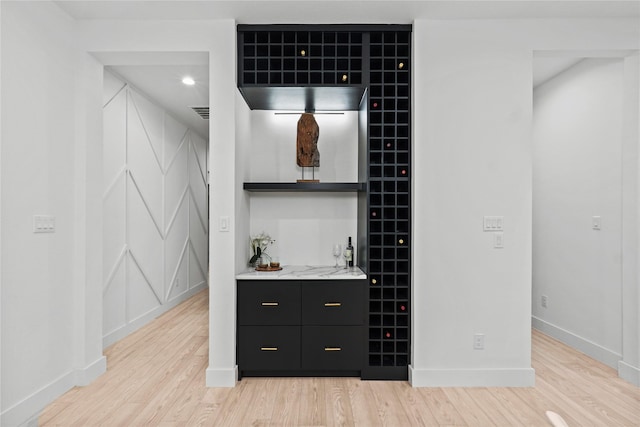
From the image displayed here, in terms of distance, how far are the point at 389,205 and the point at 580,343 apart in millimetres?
2246

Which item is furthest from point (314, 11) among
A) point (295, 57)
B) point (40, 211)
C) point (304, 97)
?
point (40, 211)

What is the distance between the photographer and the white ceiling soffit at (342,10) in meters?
2.64

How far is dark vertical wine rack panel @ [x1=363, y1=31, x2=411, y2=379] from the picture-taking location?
9.70 feet

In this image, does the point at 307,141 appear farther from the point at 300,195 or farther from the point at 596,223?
the point at 596,223

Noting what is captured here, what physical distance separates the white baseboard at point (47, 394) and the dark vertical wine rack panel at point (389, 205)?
6.62ft

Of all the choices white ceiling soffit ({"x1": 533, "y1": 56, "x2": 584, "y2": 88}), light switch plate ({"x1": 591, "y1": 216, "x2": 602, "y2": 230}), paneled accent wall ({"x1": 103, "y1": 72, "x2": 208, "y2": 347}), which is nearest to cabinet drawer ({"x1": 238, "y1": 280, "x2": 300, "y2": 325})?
paneled accent wall ({"x1": 103, "y1": 72, "x2": 208, "y2": 347})

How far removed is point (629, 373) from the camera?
9.56ft

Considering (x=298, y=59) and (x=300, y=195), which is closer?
(x=298, y=59)

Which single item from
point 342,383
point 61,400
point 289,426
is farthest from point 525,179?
point 61,400

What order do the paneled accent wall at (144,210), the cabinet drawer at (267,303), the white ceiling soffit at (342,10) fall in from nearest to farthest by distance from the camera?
the white ceiling soffit at (342,10)
the cabinet drawer at (267,303)
the paneled accent wall at (144,210)

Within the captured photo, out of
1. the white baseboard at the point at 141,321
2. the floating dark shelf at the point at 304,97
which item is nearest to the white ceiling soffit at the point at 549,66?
the floating dark shelf at the point at 304,97

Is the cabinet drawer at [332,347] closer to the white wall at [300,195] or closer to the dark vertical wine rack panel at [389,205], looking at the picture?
the dark vertical wine rack panel at [389,205]

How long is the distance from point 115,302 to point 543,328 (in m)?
4.31

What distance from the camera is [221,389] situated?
2793mm
